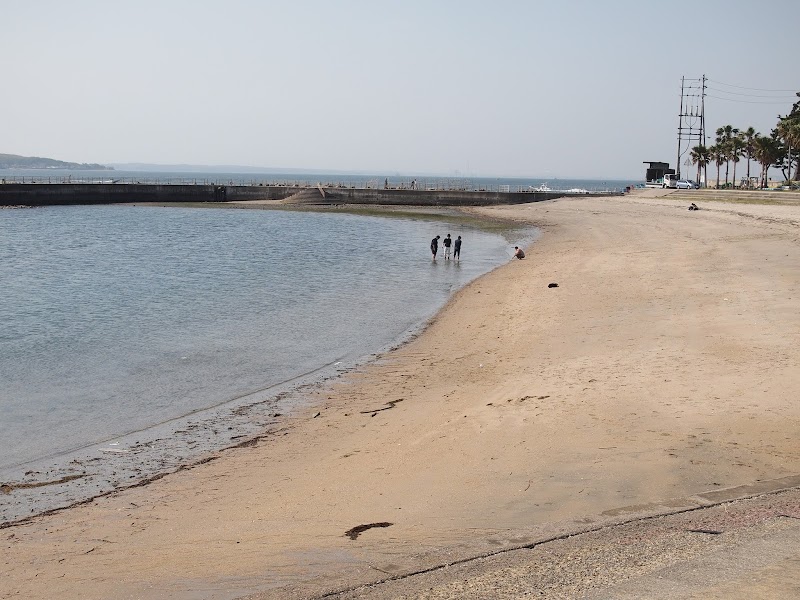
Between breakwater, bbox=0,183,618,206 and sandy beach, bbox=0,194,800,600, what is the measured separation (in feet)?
241

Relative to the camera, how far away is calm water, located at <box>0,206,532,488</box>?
15344 mm

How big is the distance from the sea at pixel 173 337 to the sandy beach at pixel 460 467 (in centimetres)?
120

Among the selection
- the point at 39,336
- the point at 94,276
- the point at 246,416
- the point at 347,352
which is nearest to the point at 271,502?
the point at 246,416

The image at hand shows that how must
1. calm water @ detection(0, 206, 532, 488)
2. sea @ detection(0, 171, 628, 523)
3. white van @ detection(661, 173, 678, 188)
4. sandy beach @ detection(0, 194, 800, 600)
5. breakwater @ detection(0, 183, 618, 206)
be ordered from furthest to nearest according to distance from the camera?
1. white van @ detection(661, 173, 678, 188)
2. breakwater @ detection(0, 183, 618, 206)
3. calm water @ detection(0, 206, 532, 488)
4. sea @ detection(0, 171, 628, 523)
5. sandy beach @ detection(0, 194, 800, 600)

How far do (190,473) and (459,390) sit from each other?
5498 mm

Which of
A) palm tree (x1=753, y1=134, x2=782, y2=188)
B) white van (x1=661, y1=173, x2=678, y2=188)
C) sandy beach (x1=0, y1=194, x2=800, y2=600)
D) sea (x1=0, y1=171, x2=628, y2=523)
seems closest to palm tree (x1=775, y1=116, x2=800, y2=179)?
palm tree (x1=753, y1=134, x2=782, y2=188)

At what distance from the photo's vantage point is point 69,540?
8.65 m

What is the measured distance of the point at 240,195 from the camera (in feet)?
326

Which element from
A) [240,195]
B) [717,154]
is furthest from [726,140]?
[240,195]

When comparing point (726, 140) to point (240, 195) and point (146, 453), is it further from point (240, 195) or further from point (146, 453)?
point (146, 453)

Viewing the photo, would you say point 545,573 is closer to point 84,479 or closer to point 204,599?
point 204,599

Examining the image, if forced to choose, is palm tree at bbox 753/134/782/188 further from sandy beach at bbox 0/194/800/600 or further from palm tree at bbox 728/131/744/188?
sandy beach at bbox 0/194/800/600

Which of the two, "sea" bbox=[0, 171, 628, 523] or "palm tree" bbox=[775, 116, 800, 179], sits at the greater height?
"palm tree" bbox=[775, 116, 800, 179]

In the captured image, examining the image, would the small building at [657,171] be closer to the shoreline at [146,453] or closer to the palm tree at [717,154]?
the palm tree at [717,154]
